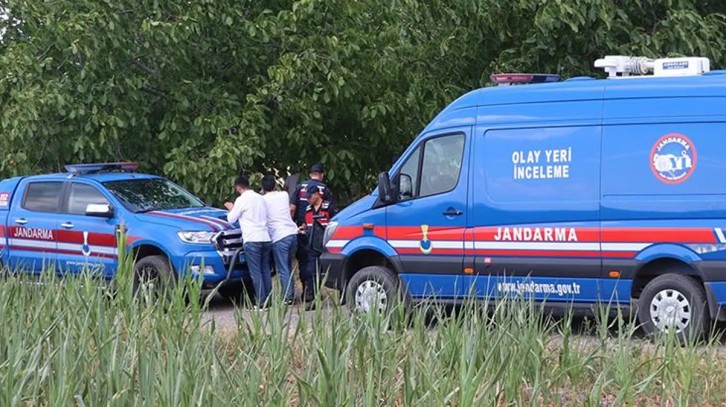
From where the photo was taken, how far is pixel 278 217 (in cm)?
1286

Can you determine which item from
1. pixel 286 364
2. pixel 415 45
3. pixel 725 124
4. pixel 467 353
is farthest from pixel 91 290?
pixel 415 45

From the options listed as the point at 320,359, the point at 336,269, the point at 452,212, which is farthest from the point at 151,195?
the point at 320,359

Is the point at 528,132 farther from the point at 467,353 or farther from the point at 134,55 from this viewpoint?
the point at 134,55

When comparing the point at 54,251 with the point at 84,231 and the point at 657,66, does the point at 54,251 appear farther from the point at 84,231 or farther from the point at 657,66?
the point at 657,66

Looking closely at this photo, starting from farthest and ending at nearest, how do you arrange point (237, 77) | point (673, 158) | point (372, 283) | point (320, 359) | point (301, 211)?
point (237, 77) < point (301, 211) < point (372, 283) < point (673, 158) < point (320, 359)

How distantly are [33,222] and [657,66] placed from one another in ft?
25.2

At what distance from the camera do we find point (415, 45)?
50.9 feet

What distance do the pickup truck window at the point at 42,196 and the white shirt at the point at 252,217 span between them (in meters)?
2.53

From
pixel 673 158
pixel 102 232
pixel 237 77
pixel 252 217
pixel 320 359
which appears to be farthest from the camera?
pixel 237 77

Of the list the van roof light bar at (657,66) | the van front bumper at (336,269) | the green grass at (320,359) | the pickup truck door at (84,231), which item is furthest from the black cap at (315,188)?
the green grass at (320,359)

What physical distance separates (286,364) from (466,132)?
5.83 m

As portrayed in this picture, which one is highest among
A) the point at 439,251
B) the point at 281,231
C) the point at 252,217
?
the point at 252,217

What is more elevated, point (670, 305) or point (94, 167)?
point (94, 167)

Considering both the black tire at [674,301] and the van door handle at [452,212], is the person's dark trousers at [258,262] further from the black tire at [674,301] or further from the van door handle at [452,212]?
the black tire at [674,301]
